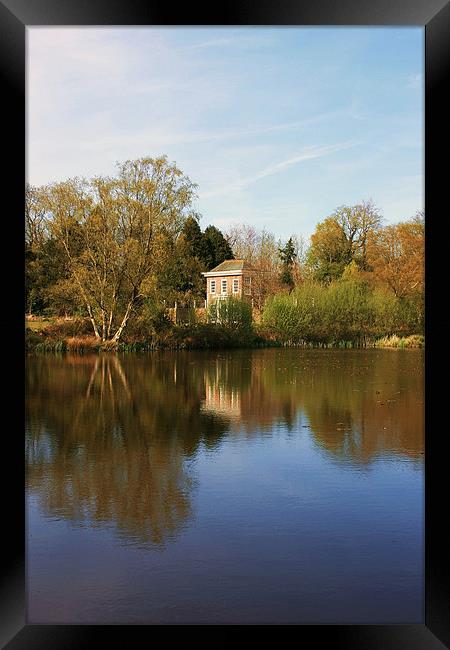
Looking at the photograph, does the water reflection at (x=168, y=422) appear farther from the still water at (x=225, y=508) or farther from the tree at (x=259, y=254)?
the tree at (x=259, y=254)

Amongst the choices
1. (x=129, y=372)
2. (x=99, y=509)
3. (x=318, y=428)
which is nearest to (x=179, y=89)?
(x=129, y=372)

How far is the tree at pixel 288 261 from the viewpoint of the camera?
99.7ft

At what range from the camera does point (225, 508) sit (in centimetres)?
497

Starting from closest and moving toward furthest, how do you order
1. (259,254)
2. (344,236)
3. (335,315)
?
(335,315) < (344,236) < (259,254)

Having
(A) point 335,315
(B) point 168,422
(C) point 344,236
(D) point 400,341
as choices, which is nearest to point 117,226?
(A) point 335,315

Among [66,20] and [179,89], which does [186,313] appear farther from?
[66,20]

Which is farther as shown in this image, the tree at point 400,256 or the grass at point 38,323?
the tree at point 400,256

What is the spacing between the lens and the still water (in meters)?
3.41

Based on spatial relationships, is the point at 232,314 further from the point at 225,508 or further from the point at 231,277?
the point at 225,508

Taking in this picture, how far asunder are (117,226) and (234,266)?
10814 millimetres

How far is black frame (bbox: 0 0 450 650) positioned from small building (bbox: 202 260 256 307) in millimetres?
26611

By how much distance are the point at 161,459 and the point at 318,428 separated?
2.33m
